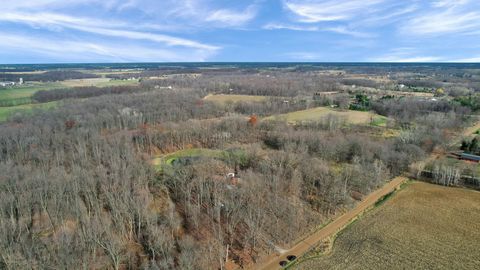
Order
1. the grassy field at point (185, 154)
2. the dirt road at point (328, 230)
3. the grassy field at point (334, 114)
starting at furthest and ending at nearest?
the grassy field at point (334, 114) → the grassy field at point (185, 154) → the dirt road at point (328, 230)

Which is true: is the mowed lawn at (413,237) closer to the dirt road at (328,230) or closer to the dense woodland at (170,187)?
the dirt road at (328,230)

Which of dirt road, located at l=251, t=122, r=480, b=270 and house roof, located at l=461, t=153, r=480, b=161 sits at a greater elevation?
house roof, located at l=461, t=153, r=480, b=161

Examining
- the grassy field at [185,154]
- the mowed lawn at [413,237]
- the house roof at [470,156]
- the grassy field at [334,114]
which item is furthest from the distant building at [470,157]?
the grassy field at [185,154]

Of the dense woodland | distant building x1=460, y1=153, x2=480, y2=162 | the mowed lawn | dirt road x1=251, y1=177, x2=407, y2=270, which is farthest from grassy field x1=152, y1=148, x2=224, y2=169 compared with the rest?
distant building x1=460, y1=153, x2=480, y2=162

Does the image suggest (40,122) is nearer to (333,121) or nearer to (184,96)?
(184,96)

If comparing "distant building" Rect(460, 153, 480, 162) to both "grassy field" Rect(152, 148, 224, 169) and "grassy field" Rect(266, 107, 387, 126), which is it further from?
"grassy field" Rect(152, 148, 224, 169)

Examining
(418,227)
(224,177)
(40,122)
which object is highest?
(40,122)

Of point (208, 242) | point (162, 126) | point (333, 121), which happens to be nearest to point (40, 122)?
point (162, 126)
